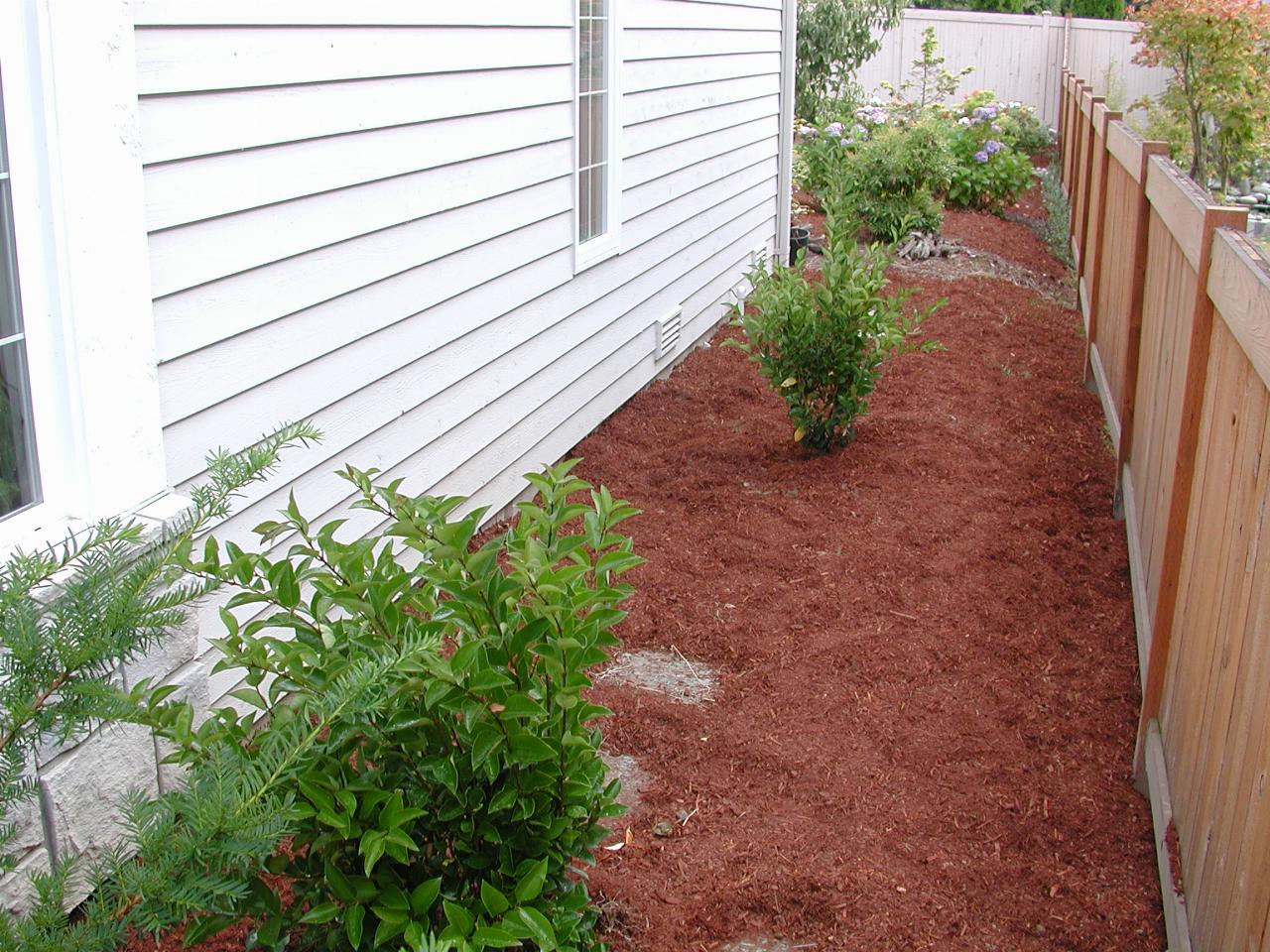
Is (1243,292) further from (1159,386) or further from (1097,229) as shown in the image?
(1097,229)

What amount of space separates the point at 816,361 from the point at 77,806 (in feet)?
14.0

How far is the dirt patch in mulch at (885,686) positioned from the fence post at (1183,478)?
0.24 metres

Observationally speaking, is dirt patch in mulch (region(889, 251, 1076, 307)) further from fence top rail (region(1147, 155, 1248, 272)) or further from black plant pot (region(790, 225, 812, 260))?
fence top rail (region(1147, 155, 1248, 272))

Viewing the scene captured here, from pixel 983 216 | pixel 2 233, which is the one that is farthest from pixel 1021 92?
pixel 2 233

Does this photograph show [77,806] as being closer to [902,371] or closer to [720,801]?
[720,801]

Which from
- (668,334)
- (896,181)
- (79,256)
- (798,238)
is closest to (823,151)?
(896,181)

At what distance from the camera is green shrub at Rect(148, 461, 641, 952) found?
2199 mm

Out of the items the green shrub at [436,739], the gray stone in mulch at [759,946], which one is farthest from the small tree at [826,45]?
the green shrub at [436,739]

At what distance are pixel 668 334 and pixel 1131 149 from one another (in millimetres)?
3109

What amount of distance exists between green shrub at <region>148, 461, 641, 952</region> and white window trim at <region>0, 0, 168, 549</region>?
75 centimetres

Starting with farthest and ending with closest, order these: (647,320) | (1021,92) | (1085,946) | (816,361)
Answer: (1021,92)
(647,320)
(816,361)
(1085,946)

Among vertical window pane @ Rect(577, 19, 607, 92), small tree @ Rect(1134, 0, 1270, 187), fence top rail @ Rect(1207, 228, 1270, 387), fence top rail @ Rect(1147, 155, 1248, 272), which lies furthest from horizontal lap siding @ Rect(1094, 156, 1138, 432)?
small tree @ Rect(1134, 0, 1270, 187)

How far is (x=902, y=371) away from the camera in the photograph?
8.24 meters

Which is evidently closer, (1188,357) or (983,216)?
(1188,357)
